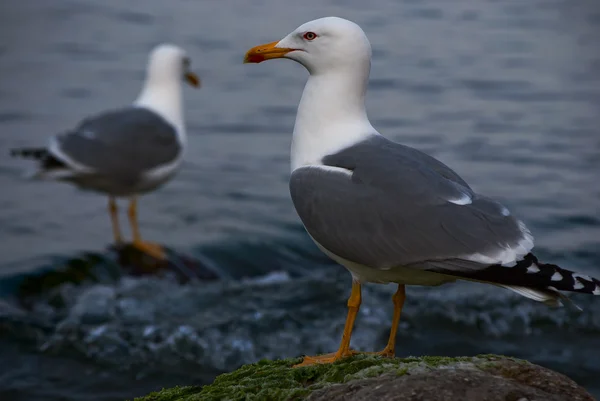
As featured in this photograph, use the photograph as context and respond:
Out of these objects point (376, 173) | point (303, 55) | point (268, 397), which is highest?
point (303, 55)

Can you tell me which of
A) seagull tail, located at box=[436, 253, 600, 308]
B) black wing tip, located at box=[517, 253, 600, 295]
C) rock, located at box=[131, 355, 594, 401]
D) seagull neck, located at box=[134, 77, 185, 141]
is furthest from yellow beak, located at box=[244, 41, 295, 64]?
seagull neck, located at box=[134, 77, 185, 141]

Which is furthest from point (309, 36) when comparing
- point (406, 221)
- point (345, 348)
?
point (345, 348)

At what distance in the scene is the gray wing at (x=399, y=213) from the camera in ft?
12.9

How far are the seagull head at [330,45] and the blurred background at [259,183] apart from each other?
2.87 m

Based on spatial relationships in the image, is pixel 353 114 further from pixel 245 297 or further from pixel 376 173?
pixel 245 297

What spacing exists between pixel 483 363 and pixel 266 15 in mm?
13352

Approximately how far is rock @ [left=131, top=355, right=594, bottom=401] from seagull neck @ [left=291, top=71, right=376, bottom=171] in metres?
1.06

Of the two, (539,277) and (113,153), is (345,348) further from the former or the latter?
(113,153)

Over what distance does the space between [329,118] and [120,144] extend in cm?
494

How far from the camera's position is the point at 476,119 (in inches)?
493

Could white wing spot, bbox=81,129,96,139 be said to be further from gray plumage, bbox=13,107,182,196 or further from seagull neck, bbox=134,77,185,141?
seagull neck, bbox=134,77,185,141

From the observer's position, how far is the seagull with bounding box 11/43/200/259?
29.5 feet

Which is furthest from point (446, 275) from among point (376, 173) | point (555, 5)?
point (555, 5)

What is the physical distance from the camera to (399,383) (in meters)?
3.23
